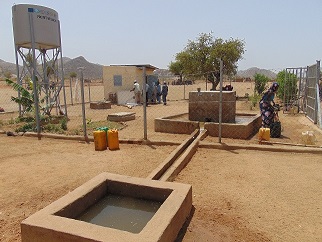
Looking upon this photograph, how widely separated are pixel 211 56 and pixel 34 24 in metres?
15.5

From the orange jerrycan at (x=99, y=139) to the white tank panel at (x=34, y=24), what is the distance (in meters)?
6.85

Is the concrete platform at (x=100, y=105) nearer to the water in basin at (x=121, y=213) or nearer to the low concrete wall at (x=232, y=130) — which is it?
the low concrete wall at (x=232, y=130)

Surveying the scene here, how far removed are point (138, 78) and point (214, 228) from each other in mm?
16851

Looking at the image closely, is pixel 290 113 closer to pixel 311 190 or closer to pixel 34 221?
pixel 311 190

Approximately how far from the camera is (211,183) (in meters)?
4.62

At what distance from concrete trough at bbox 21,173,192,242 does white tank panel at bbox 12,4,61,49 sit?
9.66m

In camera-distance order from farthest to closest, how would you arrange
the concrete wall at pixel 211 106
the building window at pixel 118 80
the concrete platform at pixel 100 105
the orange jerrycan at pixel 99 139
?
the building window at pixel 118 80 < the concrete platform at pixel 100 105 < the concrete wall at pixel 211 106 < the orange jerrycan at pixel 99 139

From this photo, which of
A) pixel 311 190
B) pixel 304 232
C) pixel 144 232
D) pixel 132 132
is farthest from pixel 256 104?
pixel 144 232

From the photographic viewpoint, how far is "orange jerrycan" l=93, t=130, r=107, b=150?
6789 millimetres

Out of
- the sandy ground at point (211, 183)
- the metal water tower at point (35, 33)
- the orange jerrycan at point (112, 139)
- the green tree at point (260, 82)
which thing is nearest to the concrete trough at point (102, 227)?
the sandy ground at point (211, 183)

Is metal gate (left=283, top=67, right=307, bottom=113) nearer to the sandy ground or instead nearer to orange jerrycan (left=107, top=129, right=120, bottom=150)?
the sandy ground

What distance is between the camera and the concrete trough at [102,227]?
97.0 inches

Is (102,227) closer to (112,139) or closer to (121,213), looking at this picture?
→ (121,213)

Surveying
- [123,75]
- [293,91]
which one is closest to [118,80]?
[123,75]
